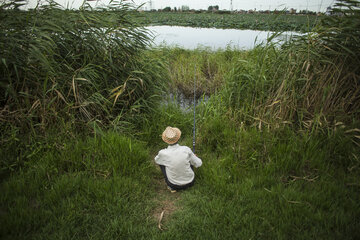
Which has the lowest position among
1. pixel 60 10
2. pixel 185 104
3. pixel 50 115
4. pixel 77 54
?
pixel 185 104

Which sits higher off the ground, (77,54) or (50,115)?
(77,54)

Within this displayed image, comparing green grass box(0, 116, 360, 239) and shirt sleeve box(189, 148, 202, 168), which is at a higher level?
shirt sleeve box(189, 148, 202, 168)

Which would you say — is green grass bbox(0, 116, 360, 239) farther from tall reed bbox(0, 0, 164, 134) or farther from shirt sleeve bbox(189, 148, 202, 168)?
tall reed bbox(0, 0, 164, 134)

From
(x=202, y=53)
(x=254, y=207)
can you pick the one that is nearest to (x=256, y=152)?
(x=254, y=207)

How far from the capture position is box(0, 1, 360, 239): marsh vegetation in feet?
7.16

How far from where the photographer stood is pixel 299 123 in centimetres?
338

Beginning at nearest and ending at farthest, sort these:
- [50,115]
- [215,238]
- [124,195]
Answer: [215,238] < [124,195] < [50,115]

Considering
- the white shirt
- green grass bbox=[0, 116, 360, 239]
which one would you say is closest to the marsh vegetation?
green grass bbox=[0, 116, 360, 239]

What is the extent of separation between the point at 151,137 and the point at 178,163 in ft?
4.34

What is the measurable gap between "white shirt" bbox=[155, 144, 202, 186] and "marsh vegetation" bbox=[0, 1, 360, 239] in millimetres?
181

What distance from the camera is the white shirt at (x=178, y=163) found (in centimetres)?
258

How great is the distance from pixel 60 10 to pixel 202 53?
5.56m

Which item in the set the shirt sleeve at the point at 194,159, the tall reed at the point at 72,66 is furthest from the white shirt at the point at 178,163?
the tall reed at the point at 72,66

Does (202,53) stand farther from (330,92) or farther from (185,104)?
(330,92)
